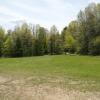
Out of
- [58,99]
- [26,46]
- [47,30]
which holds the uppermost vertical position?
[47,30]

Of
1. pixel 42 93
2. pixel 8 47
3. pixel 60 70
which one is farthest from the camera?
pixel 8 47

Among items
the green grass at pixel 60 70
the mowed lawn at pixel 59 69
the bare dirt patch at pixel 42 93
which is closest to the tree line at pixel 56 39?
the mowed lawn at pixel 59 69

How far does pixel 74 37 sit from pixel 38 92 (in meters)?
57.7

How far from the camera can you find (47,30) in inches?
3219

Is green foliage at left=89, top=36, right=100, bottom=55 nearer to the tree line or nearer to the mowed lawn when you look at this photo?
the tree line

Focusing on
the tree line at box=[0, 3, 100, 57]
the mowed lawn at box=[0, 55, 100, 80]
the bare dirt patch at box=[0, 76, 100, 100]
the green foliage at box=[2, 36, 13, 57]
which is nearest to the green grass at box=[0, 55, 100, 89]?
the mowed lawn at box=[0, 55, 100, 80]

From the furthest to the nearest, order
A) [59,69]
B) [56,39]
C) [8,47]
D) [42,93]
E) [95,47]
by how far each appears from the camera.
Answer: [56,39] → [8,47] → [95,47] → [59,69] → [42,93]

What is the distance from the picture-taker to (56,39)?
260ft

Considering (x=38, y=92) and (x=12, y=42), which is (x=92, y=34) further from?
(x=38, y=92)

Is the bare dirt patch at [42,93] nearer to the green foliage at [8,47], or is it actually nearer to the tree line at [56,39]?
the tree line at [56,39]

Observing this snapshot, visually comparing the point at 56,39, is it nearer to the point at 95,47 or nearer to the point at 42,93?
the point at 95,47

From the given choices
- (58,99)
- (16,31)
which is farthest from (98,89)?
(16,31)

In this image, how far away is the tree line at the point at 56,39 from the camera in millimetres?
62300

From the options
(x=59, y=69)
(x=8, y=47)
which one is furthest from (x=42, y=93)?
(x=8, y=47)
